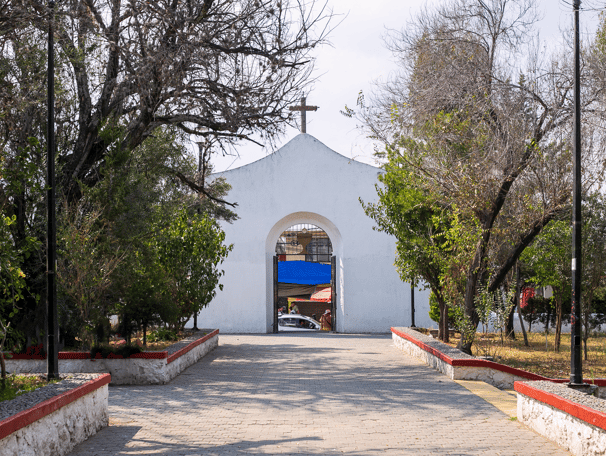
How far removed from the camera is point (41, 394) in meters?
6.23

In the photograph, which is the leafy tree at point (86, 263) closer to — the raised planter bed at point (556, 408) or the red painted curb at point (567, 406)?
the raised planter bed at point (556, 408)

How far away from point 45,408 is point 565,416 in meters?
5.07

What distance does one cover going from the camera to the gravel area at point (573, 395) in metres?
6.04

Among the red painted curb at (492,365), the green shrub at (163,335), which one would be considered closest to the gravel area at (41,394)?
the red painted curb at (492,365)

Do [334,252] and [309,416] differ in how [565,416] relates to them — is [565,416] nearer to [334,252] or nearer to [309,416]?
[309,416]

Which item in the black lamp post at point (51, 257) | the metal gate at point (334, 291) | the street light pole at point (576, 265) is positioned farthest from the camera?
the metal gate at point (334, 291)

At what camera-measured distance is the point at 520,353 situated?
16.1 m

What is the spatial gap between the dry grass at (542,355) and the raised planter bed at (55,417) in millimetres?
7880

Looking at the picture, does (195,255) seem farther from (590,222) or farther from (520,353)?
(590,222)

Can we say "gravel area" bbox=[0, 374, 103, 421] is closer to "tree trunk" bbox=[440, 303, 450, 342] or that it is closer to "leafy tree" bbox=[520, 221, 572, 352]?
"tree trunk" bbox=[440, 303, 450, 342]

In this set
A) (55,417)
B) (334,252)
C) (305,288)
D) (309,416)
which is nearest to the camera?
(55,417)

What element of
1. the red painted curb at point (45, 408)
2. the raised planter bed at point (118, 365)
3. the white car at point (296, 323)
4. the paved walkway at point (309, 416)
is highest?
the red painted curb at point (45, 408)

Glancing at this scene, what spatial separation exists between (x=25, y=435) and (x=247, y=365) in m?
8.47

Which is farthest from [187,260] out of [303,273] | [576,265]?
[303,273]
